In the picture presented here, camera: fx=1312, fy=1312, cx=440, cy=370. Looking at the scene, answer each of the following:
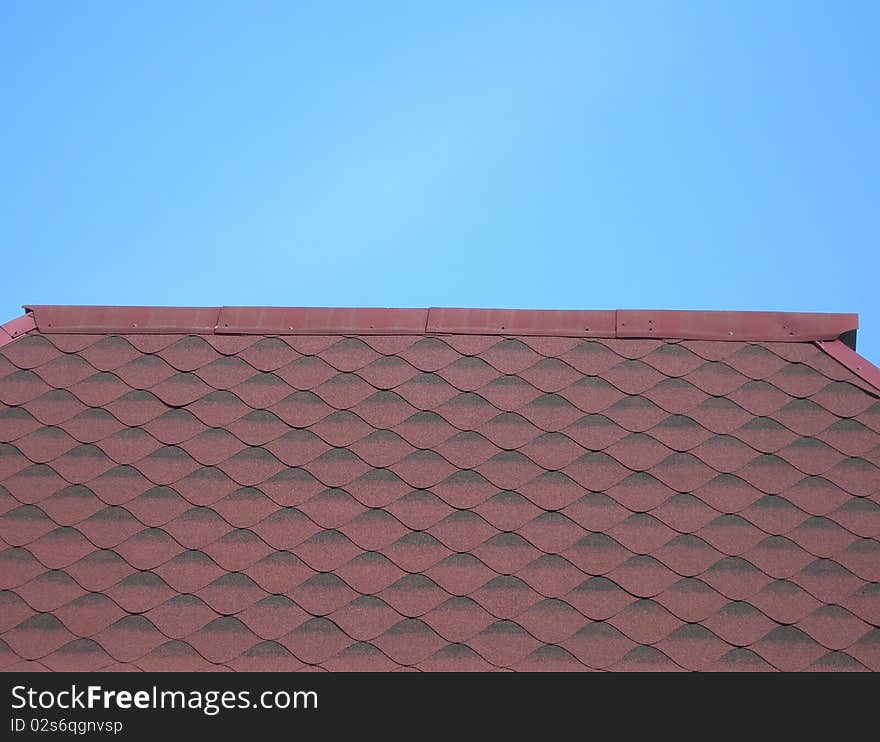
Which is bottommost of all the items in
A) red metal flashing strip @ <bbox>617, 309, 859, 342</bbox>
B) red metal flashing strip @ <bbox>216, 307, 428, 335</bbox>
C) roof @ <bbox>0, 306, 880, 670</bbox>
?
roof @ <bbox>0, 306, 880, 670</bbox>

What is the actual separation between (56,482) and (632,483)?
295 cm

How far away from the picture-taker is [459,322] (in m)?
7.33

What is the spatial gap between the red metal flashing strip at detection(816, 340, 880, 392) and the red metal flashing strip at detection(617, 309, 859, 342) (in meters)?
0.05

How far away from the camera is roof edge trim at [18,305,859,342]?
725cm

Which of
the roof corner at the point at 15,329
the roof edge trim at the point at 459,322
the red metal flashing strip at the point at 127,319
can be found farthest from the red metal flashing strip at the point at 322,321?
the roof corner at the point at 15,329

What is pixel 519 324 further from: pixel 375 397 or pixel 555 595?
pixel 555 595

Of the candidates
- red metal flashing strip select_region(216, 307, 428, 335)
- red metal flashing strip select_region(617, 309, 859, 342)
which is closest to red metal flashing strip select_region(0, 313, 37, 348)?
red metal flashing strip select_region(216, 307, 428, 335)

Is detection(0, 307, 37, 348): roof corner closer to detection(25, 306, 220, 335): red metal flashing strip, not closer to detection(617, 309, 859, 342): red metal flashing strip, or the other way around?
detection(25, 306, 220, 335): red metal flashing strip

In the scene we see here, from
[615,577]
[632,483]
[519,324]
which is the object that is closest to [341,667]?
[615,577]

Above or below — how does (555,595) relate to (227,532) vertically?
below

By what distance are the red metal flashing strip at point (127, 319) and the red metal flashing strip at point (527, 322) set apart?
131 cm

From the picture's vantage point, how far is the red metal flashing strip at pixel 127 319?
7.44 meters

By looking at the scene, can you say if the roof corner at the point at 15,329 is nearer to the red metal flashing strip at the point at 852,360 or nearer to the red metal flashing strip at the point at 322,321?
the red metal flashing strip at the point at 322,321
